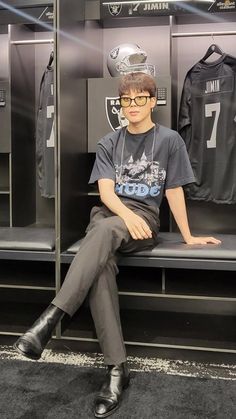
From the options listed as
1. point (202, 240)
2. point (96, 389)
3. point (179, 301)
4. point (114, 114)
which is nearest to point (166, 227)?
point (179, 301)

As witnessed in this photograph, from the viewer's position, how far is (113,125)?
262 cm

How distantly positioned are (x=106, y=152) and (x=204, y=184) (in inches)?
31.7

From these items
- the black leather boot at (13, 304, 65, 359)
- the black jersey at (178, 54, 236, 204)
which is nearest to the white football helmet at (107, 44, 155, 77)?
the black jersey at (178, 54, 236, 204)

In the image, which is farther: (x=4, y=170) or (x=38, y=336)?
(x=4, y=170)

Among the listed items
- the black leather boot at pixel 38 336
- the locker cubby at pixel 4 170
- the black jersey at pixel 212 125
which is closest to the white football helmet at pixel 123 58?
the black jersey at pixel 212 125

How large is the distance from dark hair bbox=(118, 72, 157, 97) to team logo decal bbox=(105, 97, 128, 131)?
49cm

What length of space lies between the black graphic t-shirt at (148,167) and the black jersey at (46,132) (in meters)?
0.77

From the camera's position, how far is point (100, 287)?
5.82 feet

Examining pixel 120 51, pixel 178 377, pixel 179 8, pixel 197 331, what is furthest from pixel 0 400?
pixel 179 8

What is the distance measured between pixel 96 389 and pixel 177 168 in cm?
106

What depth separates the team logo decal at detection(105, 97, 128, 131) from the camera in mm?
2592

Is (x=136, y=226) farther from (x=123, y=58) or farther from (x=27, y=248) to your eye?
(x=123, y=58)

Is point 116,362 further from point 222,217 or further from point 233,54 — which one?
point 233,54

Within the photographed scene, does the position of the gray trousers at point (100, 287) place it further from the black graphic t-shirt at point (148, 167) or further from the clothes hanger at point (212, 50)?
the clothes hanger at point (212, 50)
